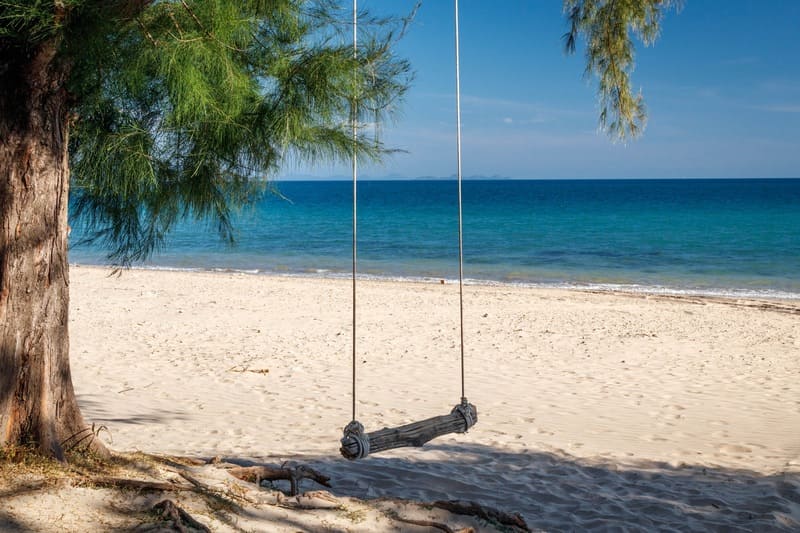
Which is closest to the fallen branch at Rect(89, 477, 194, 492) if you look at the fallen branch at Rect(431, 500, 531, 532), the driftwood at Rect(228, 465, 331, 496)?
the driftwood at Rect(228, 465, 331, 496)

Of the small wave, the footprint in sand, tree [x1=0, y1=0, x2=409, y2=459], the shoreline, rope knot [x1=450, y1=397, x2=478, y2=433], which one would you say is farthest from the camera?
the small wave

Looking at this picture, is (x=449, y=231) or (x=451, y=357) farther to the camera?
(x=449, y=231)

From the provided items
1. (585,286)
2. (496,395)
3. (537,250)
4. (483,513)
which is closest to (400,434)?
(483,513)

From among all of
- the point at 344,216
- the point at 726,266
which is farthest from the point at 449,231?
the point at 726,266

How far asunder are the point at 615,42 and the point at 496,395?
398 centimetres

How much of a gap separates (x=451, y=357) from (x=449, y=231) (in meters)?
29.8

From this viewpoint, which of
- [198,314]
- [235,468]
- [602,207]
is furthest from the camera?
[602,207]

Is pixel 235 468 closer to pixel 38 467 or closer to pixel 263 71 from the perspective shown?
pixel 38 467

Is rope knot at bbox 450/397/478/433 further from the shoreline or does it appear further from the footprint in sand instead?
the shoreline

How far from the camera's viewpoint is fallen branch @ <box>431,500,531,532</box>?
3510 millimetres

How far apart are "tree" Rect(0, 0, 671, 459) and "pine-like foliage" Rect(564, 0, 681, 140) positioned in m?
0.20

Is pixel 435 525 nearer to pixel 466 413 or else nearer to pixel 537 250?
pixel 466 413

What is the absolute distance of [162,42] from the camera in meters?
2.96

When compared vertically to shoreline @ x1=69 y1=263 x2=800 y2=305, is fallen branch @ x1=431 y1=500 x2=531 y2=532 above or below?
above
